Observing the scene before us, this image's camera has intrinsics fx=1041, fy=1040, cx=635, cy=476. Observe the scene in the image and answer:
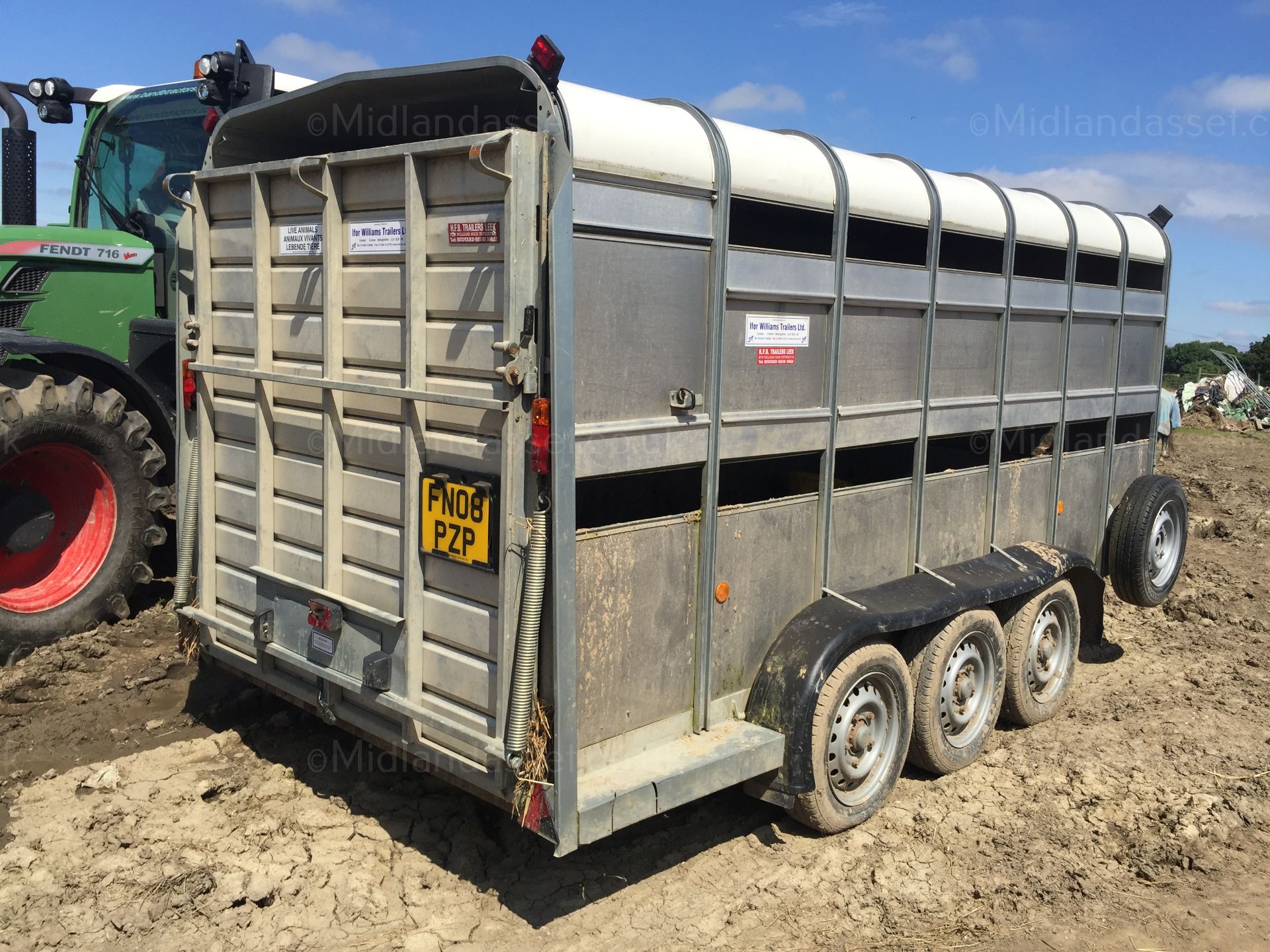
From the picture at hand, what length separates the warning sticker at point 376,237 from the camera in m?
3.74

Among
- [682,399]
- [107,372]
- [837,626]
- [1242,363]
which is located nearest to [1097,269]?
[837,626]

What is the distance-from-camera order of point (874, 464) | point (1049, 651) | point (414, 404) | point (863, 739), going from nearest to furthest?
point (414, 404) < point (863, 739) < point (874, 464) < point (1049, 651)

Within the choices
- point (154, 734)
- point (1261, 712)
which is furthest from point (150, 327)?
point (1261, 712)

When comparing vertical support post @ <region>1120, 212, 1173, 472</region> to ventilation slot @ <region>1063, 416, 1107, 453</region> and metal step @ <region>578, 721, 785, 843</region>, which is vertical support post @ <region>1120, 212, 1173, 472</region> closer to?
ventilation slot @ <region>1063, 416, 1107, 453</region>

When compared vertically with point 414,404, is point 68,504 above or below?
below

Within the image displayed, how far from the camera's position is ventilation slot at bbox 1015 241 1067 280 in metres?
5.71

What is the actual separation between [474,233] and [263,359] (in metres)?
1.34

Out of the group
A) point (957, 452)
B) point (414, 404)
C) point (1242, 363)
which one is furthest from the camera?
point (1242, 363)

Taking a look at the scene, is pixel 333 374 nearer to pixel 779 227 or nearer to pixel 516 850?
pixel 779 227

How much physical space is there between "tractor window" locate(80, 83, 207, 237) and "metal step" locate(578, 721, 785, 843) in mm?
5098

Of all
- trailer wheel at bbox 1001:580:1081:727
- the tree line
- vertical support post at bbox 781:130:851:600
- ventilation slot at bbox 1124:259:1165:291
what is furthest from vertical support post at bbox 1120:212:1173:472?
the tree line

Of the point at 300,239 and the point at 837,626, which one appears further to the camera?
the point at 837,626

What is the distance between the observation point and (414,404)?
3721 mm
